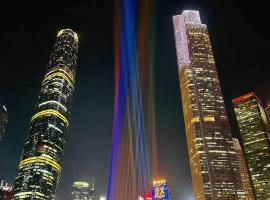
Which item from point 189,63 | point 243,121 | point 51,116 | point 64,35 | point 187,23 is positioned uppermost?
point 187,23

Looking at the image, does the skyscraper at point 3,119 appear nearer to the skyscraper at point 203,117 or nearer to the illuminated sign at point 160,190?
the illuminated sign at point 160,190

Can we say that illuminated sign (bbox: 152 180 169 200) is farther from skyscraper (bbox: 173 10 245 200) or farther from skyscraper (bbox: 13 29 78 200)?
skyscraper (bbox: 13 29 78 200)

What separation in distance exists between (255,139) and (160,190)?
68.8 m

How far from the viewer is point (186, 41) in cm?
15925

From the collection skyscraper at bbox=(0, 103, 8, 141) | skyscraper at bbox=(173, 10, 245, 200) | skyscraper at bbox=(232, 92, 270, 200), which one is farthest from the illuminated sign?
skyscraper at bbox=(0, 103, 8, 141)

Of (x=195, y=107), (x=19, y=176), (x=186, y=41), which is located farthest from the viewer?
(x=186, y=41)

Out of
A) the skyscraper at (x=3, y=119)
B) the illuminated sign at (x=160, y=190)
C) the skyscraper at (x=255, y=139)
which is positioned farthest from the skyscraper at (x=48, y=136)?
the skyscraper at (x=255, y=139)

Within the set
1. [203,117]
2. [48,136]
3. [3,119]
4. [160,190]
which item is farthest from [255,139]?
[3,119]

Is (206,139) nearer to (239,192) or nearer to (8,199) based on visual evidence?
(239,192)

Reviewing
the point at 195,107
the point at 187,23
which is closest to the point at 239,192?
the point at 195,107

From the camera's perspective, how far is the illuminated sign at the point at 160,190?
152 metres

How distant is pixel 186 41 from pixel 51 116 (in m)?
75.3

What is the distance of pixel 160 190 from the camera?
154 m

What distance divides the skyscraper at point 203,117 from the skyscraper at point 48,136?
183 ft
